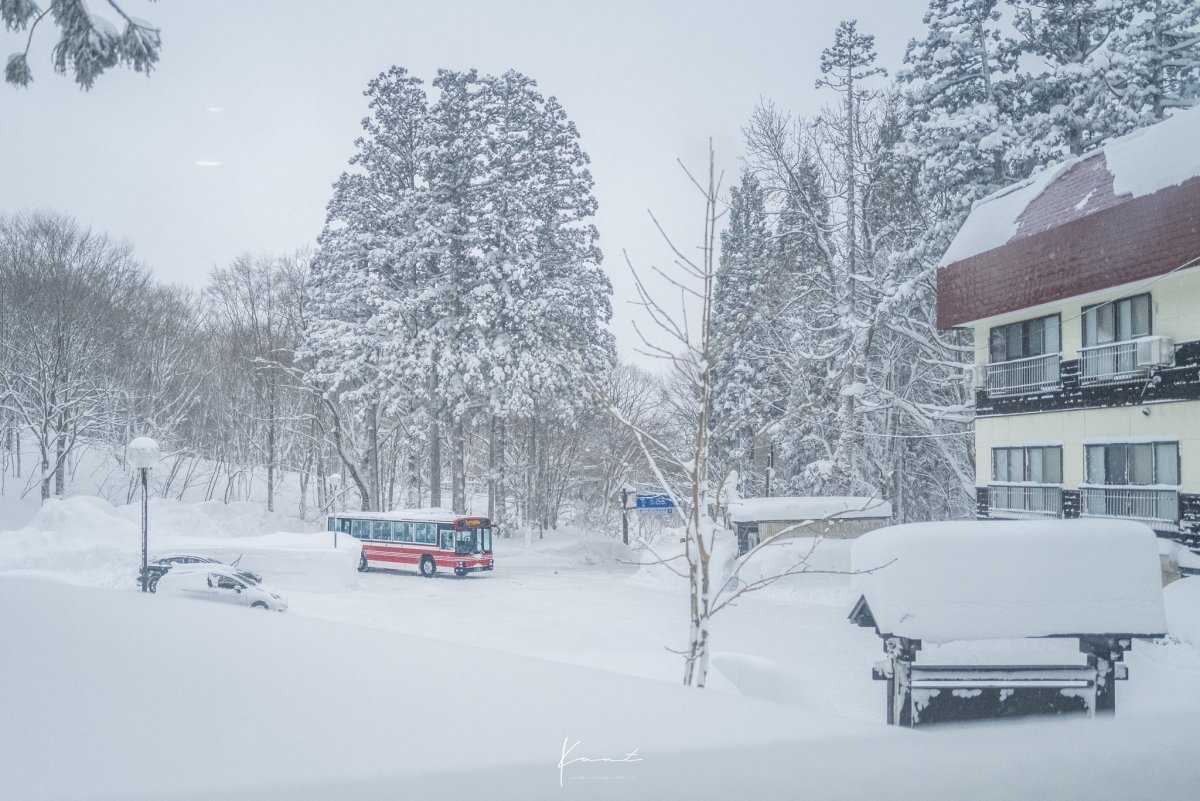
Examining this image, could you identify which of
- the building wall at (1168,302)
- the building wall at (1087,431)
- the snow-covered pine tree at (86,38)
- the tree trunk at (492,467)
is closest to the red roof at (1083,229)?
the building wall at (1168,302)

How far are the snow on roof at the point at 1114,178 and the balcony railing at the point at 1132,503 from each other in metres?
5.30

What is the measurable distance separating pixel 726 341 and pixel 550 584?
18164mm

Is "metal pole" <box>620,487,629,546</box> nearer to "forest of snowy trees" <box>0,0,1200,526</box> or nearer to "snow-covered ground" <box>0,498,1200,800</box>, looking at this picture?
"forest of snowy trees" <box>0,0,1200,526</box>

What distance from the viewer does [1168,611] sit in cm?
1223

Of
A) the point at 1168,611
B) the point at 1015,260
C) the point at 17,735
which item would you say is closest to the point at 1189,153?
the point at 1015,260

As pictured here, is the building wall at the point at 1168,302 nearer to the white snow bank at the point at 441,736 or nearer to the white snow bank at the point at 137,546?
the white snow bank at the point at 441,736

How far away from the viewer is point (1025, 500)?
16.7 metres

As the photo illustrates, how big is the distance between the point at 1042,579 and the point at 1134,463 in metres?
10.8

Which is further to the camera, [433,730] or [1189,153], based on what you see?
[1189,153]

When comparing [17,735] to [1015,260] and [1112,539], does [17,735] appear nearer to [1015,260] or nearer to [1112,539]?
[1112,539]

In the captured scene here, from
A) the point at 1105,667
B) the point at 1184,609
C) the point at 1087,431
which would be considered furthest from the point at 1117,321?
the point at 1105,667

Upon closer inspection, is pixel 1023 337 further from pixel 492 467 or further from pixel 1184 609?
pixel 492 467

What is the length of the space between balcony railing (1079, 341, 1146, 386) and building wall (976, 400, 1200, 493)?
574mm

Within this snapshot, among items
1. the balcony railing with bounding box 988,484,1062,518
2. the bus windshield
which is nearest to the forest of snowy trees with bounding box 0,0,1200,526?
the balcony railing with bounding box 988,484,1062,518
